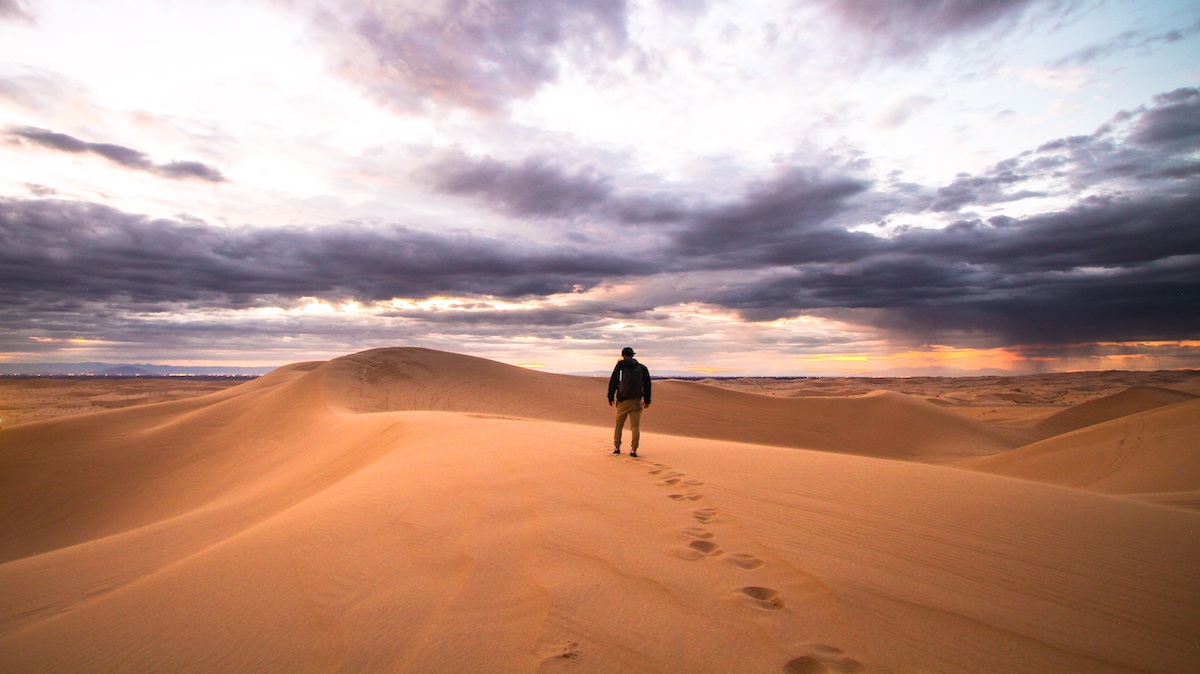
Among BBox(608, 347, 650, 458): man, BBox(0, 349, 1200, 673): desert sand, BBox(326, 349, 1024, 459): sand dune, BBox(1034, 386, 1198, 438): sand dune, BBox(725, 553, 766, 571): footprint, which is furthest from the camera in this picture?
BBox(1034, 386, 1198, 438): sand dune

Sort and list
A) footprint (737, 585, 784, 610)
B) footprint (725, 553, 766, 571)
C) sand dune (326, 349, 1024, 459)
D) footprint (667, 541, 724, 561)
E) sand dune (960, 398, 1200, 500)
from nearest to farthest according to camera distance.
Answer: footprint (737, 585, 784, 610)
footprint (725, 553, 766, 571)
footprint (667, 541, 724, 561)
sand dune (960, 398, 1200, 500)
sand dune (326, 349, 1024, 459)

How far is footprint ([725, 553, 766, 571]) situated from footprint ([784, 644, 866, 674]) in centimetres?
112

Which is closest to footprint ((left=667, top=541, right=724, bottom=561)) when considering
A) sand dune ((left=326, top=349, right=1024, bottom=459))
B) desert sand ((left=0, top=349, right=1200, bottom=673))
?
desert sand ((left=0, top=349, right=1200, bottom=673))

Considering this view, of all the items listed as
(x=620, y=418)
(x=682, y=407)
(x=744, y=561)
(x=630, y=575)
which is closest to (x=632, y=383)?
(x=620, y=418)

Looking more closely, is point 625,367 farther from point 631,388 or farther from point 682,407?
point 682,407

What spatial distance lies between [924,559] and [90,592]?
7.26 m

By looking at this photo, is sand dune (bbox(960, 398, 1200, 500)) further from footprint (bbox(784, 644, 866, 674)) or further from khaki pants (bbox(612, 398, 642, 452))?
footprint (bbox(784, 644, 866, 674))

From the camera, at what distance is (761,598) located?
136 inches

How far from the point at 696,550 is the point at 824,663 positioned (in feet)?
5.50

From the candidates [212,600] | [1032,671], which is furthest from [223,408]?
[1032,671]

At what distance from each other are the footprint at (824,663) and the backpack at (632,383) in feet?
20.2

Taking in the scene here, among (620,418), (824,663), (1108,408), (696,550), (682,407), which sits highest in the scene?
(620,418)

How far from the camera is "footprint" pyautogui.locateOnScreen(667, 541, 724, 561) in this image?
420 centimetres

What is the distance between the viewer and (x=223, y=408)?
23.6 metres
